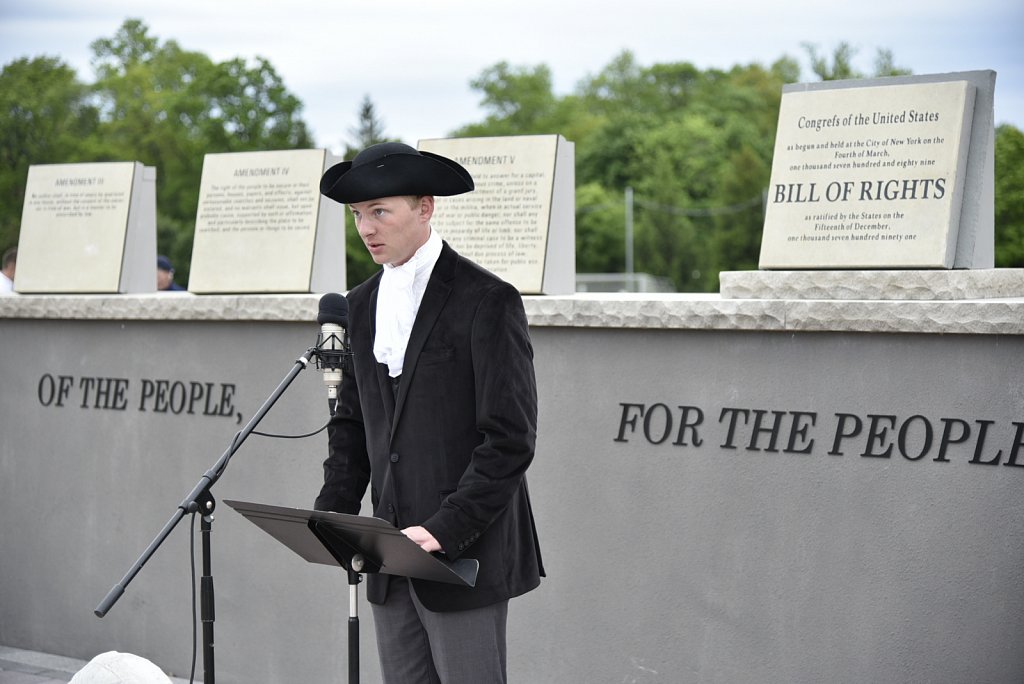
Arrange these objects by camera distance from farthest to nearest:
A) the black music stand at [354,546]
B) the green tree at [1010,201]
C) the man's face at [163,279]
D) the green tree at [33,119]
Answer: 1. the green tree at [33,119]
2. the green tree at [1010,201]
3. the man's face at [163,279]
4. the black music stand at [354,546]

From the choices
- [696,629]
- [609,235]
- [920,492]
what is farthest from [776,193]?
[609,235]

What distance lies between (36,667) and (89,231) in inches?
91.2

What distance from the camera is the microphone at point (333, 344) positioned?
3.75 meters

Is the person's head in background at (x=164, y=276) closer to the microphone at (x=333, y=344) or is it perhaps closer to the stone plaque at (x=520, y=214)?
the stone plaque at (x=520, y=214)

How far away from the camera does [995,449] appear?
4.36 metres

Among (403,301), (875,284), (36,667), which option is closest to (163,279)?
(36,667)

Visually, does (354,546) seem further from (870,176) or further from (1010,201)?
(1010,201)

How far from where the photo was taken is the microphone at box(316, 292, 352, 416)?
3748 millimetres

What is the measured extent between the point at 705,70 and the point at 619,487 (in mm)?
81603

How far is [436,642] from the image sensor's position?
3.55 meters

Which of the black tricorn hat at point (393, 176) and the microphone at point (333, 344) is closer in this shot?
the black tricorn hat at point (393, 176)

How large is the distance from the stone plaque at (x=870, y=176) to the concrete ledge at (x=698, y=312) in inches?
8.5

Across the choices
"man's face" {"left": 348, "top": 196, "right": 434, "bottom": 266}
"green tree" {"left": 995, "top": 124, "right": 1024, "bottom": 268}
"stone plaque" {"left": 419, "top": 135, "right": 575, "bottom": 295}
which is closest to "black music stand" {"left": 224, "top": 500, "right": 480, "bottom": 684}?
"man's face" {"left": 348, "top": 196, "right": 434, "bottom": 266}

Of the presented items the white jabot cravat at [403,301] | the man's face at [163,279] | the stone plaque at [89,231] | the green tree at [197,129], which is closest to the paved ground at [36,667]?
the stone plaque at [89,231]
